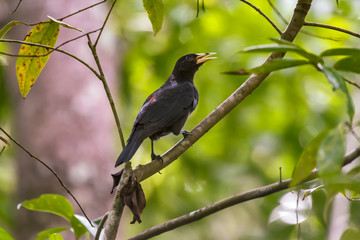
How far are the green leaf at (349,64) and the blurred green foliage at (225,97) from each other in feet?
15.5

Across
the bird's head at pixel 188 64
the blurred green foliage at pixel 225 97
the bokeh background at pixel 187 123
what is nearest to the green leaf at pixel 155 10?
the bird's head at pixel 188 64

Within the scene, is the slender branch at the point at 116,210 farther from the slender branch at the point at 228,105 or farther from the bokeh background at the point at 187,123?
the bokeh background at the point at 187,123

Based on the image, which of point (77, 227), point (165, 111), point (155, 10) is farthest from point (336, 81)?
point (165, 111)

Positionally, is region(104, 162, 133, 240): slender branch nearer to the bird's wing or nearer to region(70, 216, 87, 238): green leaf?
region(70, 216, 87, 238): green leaf

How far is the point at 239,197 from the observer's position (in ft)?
7.27

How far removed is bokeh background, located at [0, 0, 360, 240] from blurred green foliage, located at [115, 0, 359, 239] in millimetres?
14

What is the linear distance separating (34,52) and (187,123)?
4504 millimetres

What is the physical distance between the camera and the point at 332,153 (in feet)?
3.74

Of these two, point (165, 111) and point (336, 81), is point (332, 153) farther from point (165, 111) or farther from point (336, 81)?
→ point (165, 111)

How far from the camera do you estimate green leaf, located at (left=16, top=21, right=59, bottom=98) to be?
218 cm

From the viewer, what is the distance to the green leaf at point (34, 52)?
2.18m

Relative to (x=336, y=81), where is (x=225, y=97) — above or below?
below

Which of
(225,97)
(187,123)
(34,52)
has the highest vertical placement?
(34,52)

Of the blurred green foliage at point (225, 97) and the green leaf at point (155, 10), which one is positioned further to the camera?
the blurred green foliage at point (225, 97)
